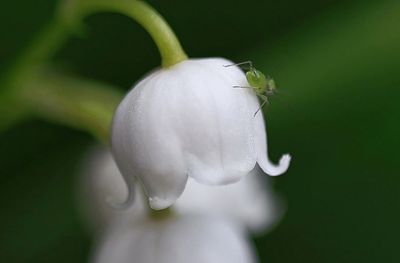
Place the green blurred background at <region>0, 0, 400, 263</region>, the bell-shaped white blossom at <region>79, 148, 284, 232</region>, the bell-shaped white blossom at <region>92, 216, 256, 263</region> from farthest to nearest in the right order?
1. the green blurred background at <region>0, 0, 400, 263</region>
2. the bell-shaped white blossom at <region>79, 148, 284, 232</region>
3. the bell-shaped white blossom at <region>92, 216, 256, 263</region>

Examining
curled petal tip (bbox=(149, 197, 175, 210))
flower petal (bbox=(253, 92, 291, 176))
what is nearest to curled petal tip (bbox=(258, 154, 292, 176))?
flower petal (bbox=(253, 92, 291, 176))

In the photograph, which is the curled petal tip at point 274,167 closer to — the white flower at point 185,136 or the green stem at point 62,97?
the white flower at point 185,136

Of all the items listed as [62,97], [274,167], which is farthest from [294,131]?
[274,167]

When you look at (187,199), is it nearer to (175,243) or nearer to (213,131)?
(175,243)

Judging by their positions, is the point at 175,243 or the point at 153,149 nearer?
the point at 153,149

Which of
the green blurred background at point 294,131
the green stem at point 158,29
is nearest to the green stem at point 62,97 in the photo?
the green stem at point 158,29

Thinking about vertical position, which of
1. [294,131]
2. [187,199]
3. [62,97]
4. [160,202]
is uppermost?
[294,131]

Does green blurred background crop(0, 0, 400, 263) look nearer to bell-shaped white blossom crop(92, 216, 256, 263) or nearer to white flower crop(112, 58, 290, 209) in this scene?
bell-shaped white blossom crop(92, 216, 256, 263)

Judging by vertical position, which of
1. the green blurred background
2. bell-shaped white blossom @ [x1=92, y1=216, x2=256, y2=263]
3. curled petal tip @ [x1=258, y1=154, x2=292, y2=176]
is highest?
the green blurred background
